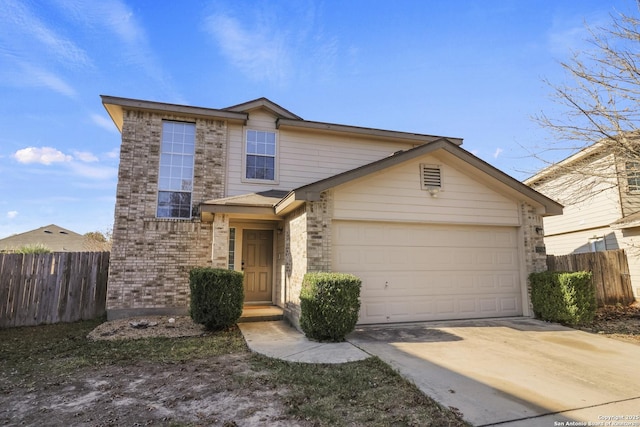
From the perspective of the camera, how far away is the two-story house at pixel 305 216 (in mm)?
7812

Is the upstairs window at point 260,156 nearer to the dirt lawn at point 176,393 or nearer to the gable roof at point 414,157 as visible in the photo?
the gable roof at point 414,157

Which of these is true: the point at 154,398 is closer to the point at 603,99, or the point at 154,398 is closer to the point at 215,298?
the point at 215,298

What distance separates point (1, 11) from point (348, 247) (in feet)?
30.2

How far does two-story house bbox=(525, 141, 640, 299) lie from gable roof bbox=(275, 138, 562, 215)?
0.49 meters

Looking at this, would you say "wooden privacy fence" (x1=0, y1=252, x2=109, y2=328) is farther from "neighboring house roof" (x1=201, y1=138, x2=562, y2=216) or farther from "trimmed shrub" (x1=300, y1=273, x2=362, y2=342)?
"trimmed shrub" (x1=300, y1=273, x2=362, y2=342)

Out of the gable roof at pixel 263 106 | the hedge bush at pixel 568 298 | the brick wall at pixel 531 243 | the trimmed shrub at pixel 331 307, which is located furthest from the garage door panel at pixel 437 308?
the gable roof at pixel 263 106

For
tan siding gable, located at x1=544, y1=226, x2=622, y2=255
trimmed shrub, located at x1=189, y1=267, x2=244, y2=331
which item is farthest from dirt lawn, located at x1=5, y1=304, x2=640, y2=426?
tan siding gable, located at x1=544, y1=226, x2=622, y2=255

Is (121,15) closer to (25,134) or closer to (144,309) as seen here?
(144,309)

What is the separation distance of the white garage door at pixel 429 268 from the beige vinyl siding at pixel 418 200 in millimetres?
246

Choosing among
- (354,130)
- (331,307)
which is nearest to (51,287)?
(331,307)

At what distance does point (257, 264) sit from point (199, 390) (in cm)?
651

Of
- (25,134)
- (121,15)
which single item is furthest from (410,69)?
(25,134)

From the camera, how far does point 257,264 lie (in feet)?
34.7

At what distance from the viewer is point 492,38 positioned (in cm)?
887
